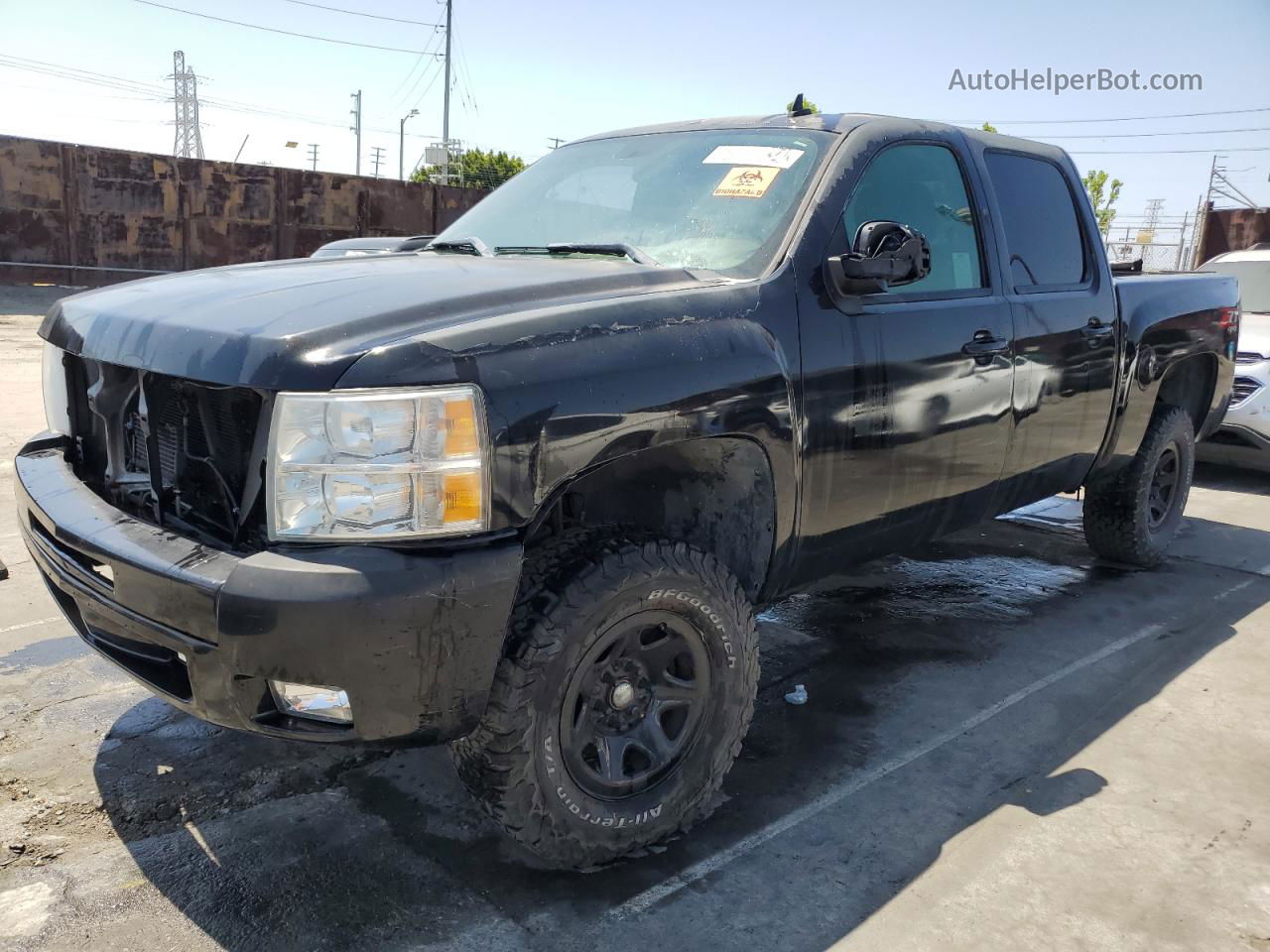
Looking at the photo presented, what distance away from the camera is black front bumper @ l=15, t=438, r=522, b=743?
6.69 ft

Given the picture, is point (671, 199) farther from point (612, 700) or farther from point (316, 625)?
point (316, 625)

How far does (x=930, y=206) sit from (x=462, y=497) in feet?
7.30

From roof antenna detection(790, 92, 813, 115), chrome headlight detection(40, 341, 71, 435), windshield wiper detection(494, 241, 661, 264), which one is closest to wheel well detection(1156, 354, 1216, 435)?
roof antenna detection(790, 92, 813, 115)

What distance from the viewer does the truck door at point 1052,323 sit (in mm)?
3842

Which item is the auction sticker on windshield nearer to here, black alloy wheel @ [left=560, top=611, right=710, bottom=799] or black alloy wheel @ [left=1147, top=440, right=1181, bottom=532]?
black alloy wheel @ [left=560, top=611, right=710, bottom=799]

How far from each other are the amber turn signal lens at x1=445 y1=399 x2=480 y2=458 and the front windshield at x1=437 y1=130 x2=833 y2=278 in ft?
3.55

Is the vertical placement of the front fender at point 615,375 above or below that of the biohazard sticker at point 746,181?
below

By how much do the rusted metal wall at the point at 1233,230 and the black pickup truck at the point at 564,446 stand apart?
47.9ft

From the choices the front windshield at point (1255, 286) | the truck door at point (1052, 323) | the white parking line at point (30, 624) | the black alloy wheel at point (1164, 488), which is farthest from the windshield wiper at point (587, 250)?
the front windshield at point (1255, 286)

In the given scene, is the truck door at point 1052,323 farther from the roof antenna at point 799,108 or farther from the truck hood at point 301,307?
the truck hood at point 301,307

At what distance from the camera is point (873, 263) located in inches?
116

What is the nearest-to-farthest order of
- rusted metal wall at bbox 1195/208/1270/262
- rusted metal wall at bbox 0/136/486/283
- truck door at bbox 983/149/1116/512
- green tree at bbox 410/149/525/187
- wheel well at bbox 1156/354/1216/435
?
truck door at bbox 983/149/1116/512
wheel well at bbox 1156/354/1216/435
rusted metal wall at bbox 1195/208/1270/262
rusted metal wall at bbox 0/136/486/283
green tree at bbox 410/149/525/187

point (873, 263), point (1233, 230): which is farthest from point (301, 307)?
point (1233, 230)

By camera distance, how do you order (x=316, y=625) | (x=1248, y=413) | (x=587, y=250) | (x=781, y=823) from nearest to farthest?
(x=316, y=625) → (x=781, y=823) → (x=587, y=250) → (x=1248, y=413)
